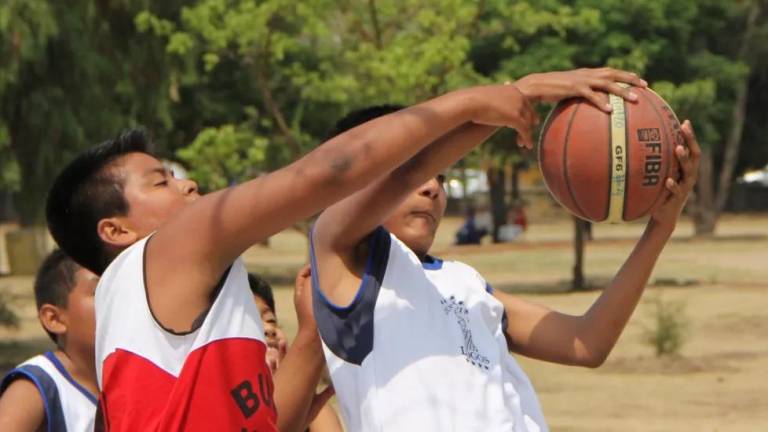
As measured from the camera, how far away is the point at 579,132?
10.8 feet

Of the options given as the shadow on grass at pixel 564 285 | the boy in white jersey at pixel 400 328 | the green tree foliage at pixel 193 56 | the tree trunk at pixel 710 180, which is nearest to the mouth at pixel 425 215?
the boy in white jersey at pixel 400 328

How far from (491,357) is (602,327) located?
0.52 metres

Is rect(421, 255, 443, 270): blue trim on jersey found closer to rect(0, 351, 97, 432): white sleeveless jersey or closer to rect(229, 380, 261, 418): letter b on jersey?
rect(229, 380, 261, 418): letter b on jersey

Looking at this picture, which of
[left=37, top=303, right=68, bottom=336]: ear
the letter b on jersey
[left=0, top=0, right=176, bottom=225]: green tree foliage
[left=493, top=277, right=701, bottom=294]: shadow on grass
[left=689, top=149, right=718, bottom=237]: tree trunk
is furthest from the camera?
[left=689, top=149, right=718, bottom=237]: tree trunk

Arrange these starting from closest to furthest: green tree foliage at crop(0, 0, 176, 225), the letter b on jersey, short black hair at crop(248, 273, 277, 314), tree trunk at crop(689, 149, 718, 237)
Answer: the letter b on jersey
short black hair at crop(248, 273, 277, 314)
green tree foliage at crop(0, 0, 176, 225)
tree trunk at crop(689, 149, 718, 237)

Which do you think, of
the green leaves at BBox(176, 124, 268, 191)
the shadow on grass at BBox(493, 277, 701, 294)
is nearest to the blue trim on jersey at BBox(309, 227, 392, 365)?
the green leaves at BBox(176, 124, 268, 191)

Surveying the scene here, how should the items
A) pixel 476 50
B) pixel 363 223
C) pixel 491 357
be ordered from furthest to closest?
pixel 476 50, pixel 491 357, pixel 363 223

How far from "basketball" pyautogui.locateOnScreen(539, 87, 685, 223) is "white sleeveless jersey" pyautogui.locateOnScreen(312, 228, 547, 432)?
47cm

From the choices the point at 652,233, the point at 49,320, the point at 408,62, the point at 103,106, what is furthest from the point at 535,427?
the point at 103,106

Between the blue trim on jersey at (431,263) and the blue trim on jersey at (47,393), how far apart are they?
993mm

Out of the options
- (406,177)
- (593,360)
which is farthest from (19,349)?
(406,177)

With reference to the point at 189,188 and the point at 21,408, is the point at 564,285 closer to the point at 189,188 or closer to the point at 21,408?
the point at 21,408

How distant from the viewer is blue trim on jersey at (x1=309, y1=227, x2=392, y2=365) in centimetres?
304

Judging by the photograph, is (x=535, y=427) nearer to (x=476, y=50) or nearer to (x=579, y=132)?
(x=579, y=132)
